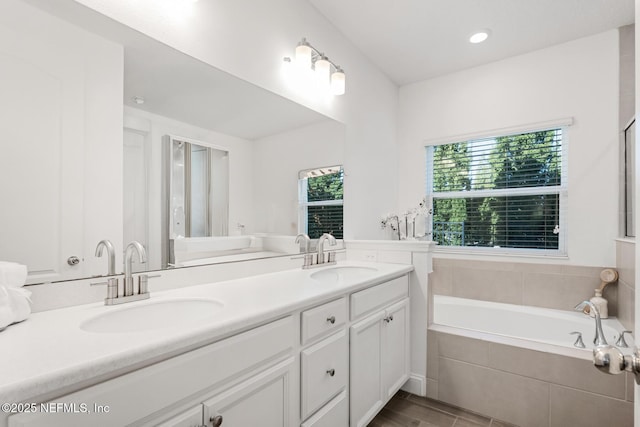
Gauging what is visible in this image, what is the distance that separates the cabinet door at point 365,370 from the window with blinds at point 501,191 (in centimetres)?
177

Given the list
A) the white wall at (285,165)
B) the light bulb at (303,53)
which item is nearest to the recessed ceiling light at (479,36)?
the white wall at (285,165)

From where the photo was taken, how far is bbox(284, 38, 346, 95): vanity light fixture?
2.00 m

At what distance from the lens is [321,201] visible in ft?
7.66

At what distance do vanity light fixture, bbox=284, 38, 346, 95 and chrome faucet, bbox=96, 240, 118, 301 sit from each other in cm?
145

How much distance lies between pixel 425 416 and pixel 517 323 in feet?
4.12

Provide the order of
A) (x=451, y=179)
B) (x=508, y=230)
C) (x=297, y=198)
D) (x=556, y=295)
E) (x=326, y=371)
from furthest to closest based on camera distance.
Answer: (x=451, y=179) < (x=508, y=230) < (x=556, y=295) < (x=297, y=198) < (x=326, y=371)

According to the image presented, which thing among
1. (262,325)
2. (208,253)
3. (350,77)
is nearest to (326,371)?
(262,325)

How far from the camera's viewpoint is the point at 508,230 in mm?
2922

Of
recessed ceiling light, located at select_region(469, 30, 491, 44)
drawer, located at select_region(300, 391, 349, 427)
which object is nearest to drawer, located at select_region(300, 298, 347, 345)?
drawer, located at select_region(300, 391, 349, 427)

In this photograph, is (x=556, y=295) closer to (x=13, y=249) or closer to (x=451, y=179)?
(x=451, y=179)

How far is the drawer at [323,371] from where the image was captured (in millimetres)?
1249

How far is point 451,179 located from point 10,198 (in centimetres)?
319

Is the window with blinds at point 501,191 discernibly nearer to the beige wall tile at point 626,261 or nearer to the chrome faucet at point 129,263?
the beige wall tile at point 626,261

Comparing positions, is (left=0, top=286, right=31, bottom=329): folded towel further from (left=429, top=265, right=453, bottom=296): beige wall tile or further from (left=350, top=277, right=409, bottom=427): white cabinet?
(left=429, top=265, right=453, bottom=296): beige wall tile
